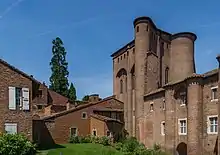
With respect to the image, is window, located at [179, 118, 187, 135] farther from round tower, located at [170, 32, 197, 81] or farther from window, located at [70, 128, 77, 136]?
round tower, located at [170, 32, 197, 81]

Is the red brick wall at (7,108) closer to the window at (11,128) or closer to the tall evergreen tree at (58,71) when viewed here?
the window at (11,128)

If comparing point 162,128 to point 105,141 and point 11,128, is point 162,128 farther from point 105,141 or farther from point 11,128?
point 11,128

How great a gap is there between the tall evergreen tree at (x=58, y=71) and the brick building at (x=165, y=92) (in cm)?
1482

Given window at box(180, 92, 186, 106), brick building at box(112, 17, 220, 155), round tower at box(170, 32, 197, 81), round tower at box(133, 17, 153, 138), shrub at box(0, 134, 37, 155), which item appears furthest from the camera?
round tower at box(170, 32, 197, 81)

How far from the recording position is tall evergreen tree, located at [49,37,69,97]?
3219 inches

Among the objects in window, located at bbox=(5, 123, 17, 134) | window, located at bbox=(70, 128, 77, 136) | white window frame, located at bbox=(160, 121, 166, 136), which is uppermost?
window, located at bbox=(5, 123, 17, 134)

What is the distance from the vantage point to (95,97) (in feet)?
245

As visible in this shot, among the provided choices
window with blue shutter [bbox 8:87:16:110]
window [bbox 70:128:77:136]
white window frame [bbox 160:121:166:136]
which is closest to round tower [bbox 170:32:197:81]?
white window frame [bbox 160:121:166:136]

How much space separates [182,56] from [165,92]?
54.4 feet

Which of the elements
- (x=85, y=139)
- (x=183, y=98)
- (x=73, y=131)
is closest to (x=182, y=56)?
(x=183, y=98)

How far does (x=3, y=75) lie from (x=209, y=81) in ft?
69.5

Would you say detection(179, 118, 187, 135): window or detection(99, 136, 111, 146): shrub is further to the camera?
detection(99, 136, 111, 146): shrub

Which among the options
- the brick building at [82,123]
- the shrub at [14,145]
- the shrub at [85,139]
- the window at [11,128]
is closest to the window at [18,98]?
the window at [11,128]

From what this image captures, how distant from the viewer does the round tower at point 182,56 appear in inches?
2480
